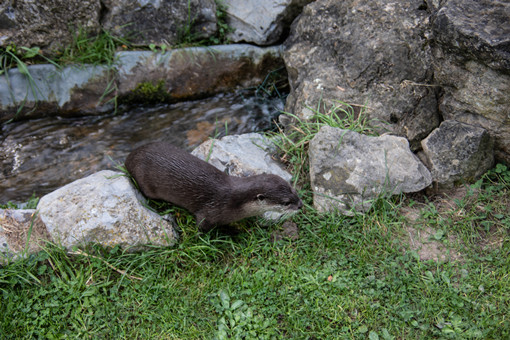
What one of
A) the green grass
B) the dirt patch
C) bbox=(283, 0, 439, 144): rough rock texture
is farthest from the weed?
the dirt patch

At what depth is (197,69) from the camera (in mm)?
4668

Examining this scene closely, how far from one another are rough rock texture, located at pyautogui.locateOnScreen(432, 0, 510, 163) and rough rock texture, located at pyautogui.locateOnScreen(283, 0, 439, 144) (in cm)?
28

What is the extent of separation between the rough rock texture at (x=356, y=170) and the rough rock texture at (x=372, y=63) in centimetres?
41

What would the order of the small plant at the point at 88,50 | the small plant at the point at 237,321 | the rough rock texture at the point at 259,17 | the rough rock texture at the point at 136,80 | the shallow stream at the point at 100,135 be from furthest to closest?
1. the rough rock texture at the point at 259,17
2. the small plant at the point at 88,50
3. the rough rock texture at the point at 136,80
4. the shallow stream at the point at 100,135
5. the small plant at the point at 237,321

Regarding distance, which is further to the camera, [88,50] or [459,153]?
[88,50]

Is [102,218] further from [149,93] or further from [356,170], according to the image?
[149,93]

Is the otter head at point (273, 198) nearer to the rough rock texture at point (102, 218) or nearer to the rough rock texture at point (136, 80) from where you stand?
the rough rock texture at point (102, 218)

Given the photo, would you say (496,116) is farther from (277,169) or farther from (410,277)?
(277,169)

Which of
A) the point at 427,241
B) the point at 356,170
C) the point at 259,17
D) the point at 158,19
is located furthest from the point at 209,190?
the point at 259,17

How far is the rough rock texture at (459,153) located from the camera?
3184 millimetres

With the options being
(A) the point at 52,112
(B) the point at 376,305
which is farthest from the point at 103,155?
(B) the point at 376,305

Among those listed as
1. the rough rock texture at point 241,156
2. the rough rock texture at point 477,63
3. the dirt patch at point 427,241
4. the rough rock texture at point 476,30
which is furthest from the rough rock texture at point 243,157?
the rough rock texture at point 476,30

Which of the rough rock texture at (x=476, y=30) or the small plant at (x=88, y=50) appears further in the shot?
the small plant at (x=88, y=50)

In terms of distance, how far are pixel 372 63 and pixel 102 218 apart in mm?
2582
